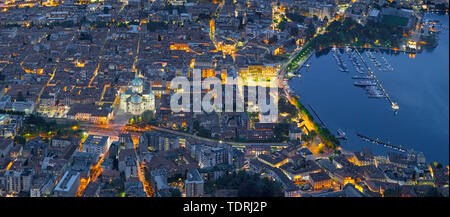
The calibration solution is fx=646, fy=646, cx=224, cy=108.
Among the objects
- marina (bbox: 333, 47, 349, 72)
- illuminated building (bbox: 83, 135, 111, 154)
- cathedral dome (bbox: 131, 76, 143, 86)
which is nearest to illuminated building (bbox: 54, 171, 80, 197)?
illuminated building (bbox: 83, 135, 111, 154)

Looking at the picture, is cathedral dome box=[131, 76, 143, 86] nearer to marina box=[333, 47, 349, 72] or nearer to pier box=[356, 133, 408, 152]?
pier box=[356, 133, 408, 152]

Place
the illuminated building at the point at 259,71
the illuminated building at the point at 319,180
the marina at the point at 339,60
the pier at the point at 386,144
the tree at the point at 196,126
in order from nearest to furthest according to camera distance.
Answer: the illuminated building at the point at 319,180, the pier at the point at 386,144, the tree at the point at 196,126, the illuminated building at the point at 259,71, the marina at the point at 339,60

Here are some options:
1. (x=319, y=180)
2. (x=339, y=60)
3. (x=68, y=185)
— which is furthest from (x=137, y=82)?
(x=339, y=60)

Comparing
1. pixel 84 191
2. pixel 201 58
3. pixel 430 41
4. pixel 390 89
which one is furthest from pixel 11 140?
pixel 430 41

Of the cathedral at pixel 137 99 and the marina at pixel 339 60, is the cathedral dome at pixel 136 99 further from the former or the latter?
the marina at pixel 339 60

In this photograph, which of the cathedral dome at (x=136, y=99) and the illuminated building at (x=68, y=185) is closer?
the illuminated building at (x=68, y=185)

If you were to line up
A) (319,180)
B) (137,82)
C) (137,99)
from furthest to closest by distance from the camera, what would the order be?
(137,82)
(137,99)
(319,180)

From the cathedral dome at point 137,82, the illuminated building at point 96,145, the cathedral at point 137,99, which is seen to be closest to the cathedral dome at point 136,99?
the cathedral at point 137,99

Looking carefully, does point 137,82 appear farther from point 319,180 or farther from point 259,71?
point 319,180
